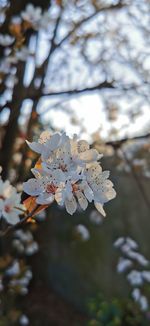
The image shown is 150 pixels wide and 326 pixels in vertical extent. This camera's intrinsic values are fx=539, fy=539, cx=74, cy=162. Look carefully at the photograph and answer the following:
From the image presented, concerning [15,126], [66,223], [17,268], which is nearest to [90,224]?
[66,223]

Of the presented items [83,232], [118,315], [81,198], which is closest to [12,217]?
[81,198]

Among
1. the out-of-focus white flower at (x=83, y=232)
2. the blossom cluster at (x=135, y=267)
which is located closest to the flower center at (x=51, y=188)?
the blossom cluster at (x=135, y=267)

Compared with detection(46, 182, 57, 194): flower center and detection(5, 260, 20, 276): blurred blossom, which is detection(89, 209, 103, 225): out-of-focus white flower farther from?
detection(46, 182, 57, 194): flower center

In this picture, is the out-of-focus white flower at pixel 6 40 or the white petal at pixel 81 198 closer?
the white petal at pixel 81 198

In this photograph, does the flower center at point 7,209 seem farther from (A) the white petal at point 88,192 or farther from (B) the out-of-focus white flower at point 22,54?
(B) the out-of-focus white flower at point 22,54

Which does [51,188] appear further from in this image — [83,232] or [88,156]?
[83,232]
